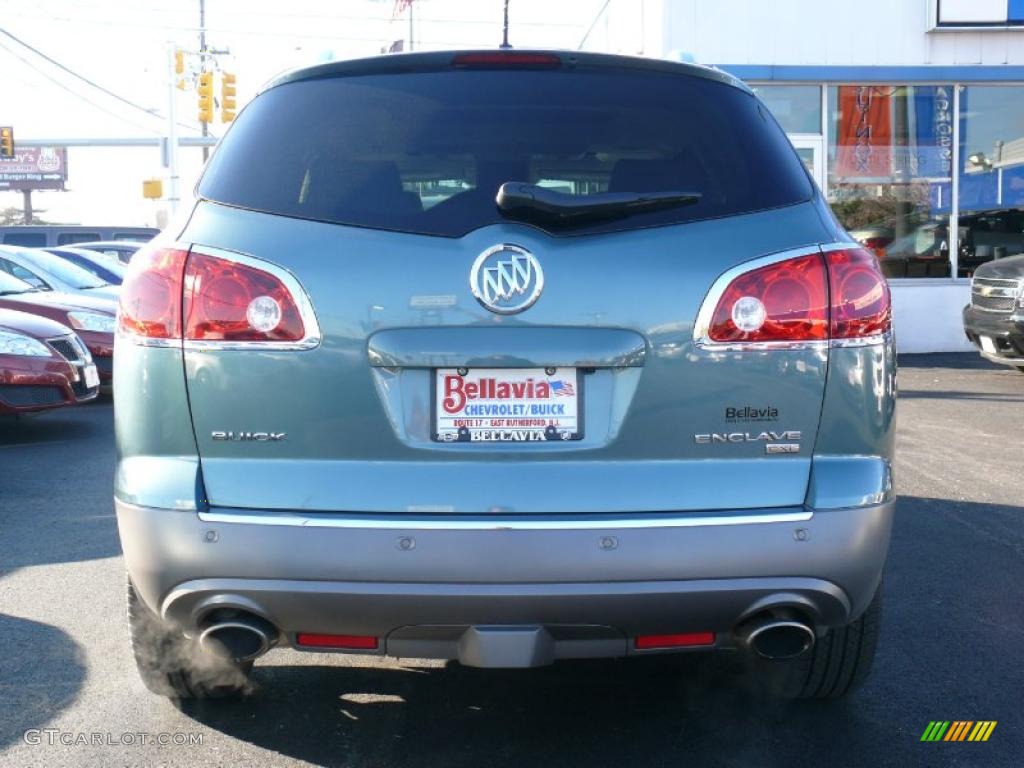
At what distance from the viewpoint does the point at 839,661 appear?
140 inches

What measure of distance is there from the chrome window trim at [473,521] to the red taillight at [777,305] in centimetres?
43

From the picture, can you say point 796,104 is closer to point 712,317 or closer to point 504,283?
point 712,317

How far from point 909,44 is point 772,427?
1383 cm

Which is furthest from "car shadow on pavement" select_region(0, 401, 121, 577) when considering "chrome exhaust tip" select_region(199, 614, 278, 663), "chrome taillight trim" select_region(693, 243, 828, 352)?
"chrome taillight trim" select_region(693, 243, 828, 352)

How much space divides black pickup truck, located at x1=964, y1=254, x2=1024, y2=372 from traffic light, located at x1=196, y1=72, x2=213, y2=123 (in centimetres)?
2193

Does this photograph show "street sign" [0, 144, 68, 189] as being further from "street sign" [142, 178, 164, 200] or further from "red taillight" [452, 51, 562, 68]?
"red taillight" [452, 51, 562, 68]

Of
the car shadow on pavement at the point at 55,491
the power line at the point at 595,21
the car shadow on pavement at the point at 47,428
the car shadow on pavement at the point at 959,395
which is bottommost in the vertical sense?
the car shadow on pavement at the point at 47,428

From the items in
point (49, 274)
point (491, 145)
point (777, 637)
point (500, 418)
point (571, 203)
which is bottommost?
point (777, 637)

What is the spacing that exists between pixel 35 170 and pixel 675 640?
335 ft

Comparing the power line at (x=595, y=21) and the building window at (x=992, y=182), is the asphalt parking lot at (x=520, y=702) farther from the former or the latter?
the power line at (x=595, y=21)

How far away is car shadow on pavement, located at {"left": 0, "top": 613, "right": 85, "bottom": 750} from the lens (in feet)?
12.0

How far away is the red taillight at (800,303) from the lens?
2.94m

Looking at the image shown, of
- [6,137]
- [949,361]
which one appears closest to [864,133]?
[949,361]

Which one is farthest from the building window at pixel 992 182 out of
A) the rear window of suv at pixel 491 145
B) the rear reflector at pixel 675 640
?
the rear reflector at pixel 675 640
